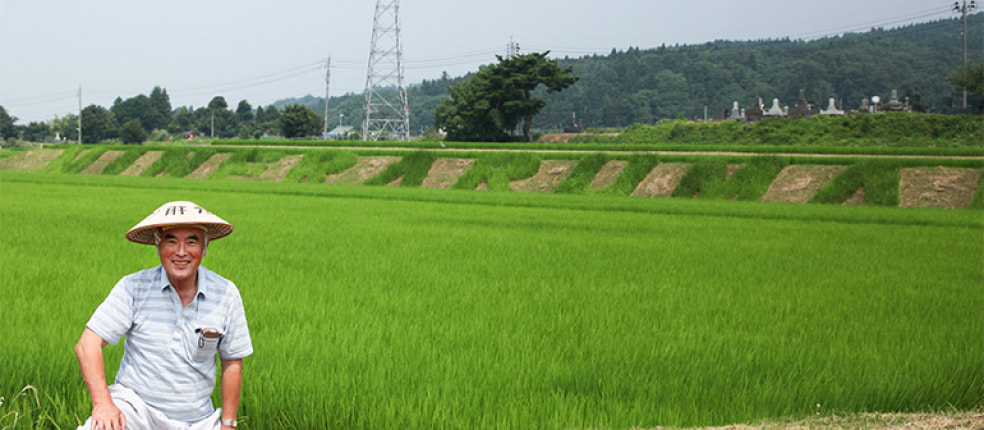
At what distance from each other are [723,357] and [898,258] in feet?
26.2

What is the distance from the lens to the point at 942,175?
27016 mm

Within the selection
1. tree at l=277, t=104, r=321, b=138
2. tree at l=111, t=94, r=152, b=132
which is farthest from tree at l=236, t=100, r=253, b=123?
tree at l=277, t=104, r=321, b=138

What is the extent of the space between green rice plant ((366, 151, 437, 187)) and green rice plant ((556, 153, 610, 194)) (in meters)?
7.18

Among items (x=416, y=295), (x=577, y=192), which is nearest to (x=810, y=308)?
(x=416, y=295)

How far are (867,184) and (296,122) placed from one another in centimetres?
7821

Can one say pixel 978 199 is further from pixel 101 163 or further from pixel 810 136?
pixel 101 163

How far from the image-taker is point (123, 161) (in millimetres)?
50000

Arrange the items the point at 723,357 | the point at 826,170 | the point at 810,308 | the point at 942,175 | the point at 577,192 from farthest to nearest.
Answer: the point at 577,192 → the point at 826,170 → the point at 942,175 → the point at 810,308 → the point at 723,357

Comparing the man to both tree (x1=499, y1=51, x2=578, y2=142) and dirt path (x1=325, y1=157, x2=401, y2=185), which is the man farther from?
tree (x1=499, y1=51, x2=578, y2=142)

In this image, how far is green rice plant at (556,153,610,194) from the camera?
111 ft

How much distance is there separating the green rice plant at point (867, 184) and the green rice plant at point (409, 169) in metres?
17.6

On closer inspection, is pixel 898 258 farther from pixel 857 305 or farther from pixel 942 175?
pixel 942 175

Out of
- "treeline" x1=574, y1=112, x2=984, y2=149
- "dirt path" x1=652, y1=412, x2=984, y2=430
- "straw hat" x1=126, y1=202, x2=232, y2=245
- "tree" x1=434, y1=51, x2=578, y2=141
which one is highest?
"tree" x1=434, y1=51, x2=578, y2=141

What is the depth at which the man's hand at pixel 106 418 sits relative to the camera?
3221 mm
